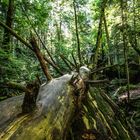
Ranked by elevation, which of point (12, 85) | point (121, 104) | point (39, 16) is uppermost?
point (39, 16)

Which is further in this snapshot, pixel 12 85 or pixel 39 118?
pixel 39 118

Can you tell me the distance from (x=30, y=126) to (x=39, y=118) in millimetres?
200

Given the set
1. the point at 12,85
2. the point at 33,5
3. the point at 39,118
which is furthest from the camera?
the point at 33,5

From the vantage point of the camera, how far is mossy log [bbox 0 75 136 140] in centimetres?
227

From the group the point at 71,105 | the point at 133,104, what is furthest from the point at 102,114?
the point at 133,104

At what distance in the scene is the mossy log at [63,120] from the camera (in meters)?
2.27

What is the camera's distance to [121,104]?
9.93 metres

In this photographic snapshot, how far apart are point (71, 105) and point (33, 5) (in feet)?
21.2

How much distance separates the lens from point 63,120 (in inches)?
115

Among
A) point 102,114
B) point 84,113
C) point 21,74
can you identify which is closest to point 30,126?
point 84,113

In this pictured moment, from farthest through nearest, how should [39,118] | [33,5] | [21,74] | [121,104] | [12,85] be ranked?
[121,104], [33,5], [21,74], [39,118], [12,85]

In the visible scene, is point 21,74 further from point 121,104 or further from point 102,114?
point 121,104

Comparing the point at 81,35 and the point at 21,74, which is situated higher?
the point at 81,35

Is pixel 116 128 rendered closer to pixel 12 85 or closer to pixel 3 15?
pixel 12 85
